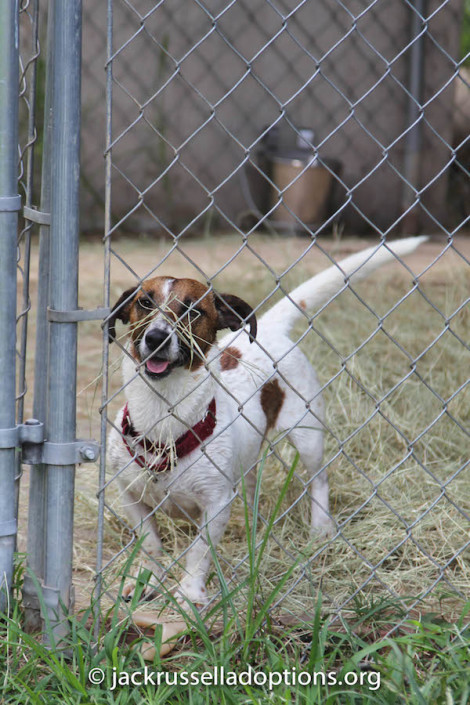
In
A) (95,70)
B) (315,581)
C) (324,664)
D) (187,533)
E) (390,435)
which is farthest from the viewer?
(95,70)

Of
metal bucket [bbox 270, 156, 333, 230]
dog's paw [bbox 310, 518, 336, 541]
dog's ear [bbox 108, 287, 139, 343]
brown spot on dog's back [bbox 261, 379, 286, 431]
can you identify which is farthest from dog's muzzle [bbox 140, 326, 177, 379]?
metal bucket [bbox 270, 156, 333, 230]

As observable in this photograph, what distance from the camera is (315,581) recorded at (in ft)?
8.53

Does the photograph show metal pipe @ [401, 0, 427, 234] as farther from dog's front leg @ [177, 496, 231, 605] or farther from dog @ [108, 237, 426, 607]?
dog's front leg @ [177, 496, 231, 605]

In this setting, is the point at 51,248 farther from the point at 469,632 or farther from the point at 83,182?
the point at 83,182

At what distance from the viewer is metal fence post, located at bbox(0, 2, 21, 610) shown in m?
1.71

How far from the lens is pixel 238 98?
8719 mm

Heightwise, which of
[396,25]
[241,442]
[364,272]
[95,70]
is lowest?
[241,442]

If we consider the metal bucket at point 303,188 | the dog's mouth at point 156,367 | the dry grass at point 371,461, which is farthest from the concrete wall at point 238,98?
the dog's mouth at point 156,367

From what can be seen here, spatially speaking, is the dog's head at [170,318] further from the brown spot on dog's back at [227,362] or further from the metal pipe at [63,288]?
the metal pipe at [63,288]

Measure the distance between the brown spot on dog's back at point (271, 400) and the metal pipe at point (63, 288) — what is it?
1247 millimetres

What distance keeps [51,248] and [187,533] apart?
1532mm

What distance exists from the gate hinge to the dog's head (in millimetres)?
509

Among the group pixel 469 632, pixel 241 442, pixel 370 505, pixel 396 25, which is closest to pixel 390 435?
pixel 370 505

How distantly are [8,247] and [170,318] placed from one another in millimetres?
691
